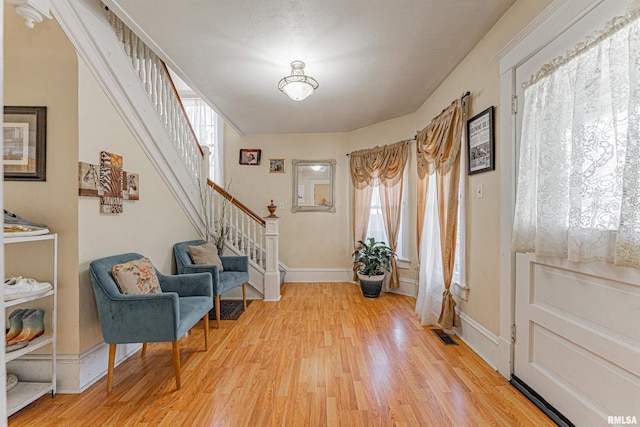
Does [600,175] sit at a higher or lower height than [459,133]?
lower

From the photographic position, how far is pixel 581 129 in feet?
4.72

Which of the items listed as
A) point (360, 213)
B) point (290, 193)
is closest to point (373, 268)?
point (360, 213)

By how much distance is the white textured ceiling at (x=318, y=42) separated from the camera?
1.98 meters

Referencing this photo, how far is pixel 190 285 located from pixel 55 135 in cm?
145

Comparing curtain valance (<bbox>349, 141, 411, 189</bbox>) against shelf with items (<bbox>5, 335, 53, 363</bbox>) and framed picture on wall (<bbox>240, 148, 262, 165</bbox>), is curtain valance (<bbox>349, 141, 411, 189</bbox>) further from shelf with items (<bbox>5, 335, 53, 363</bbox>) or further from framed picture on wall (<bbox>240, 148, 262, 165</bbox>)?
shelf with items (<bbox>5, 335, 53, 363</bbox>)

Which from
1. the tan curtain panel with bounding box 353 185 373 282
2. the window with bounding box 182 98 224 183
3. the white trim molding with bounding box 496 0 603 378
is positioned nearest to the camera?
the white trim molding with bounding box 496 0 603 378

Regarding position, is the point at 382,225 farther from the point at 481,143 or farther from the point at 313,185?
the point at 481,143

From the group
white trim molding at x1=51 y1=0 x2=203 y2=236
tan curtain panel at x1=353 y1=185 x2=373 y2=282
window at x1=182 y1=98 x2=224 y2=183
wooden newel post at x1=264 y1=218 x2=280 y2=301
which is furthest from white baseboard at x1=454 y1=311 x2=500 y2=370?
window at x1=182 y1=98 x2=224 y2=183

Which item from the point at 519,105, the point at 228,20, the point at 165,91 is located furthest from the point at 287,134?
the point at 519,105

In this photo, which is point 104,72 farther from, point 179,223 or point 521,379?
point 521,379

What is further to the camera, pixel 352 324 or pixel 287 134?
pixel 287 134

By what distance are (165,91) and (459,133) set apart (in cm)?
303

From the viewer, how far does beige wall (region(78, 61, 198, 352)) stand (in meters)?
1.99

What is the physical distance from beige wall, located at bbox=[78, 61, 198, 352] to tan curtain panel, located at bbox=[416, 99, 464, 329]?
2.82 m
